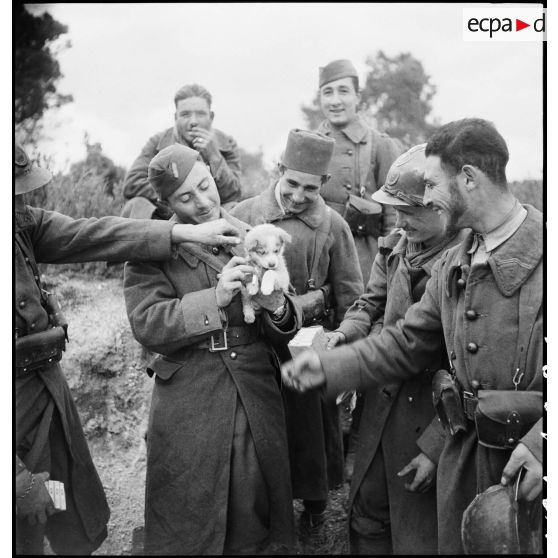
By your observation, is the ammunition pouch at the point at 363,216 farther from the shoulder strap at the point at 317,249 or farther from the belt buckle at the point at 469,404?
the belt buckle at the point at 469,404

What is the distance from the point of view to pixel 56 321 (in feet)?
12.6

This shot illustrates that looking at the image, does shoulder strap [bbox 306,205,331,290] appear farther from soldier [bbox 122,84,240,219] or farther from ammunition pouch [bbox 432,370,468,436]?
soldier [bbox 122,84,240,219]

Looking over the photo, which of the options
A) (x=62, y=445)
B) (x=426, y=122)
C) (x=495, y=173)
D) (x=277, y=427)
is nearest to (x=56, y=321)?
(x=62, y=445)

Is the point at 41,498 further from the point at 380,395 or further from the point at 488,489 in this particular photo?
the point at 488,489

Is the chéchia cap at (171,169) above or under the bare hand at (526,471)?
above

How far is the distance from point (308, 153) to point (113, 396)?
129 inches

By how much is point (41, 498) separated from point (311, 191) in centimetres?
264

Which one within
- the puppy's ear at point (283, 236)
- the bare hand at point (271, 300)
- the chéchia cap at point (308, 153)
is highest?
the chéchia cap at point (308, 153)

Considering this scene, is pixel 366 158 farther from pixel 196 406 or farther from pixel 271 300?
pixel 196 406

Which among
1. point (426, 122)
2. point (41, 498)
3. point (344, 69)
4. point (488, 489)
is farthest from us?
point (426, 122)

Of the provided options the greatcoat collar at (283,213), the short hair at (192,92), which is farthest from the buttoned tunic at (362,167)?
the short hair at (192,92)

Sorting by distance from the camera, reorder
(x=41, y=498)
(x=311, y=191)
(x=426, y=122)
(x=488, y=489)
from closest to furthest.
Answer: (x=488, y=489), (x=41, y=498), (x=311, y=191), (x=426, y=122)

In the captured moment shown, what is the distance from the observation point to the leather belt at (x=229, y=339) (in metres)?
3.87

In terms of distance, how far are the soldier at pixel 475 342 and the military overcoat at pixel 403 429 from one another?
0.99 ft
